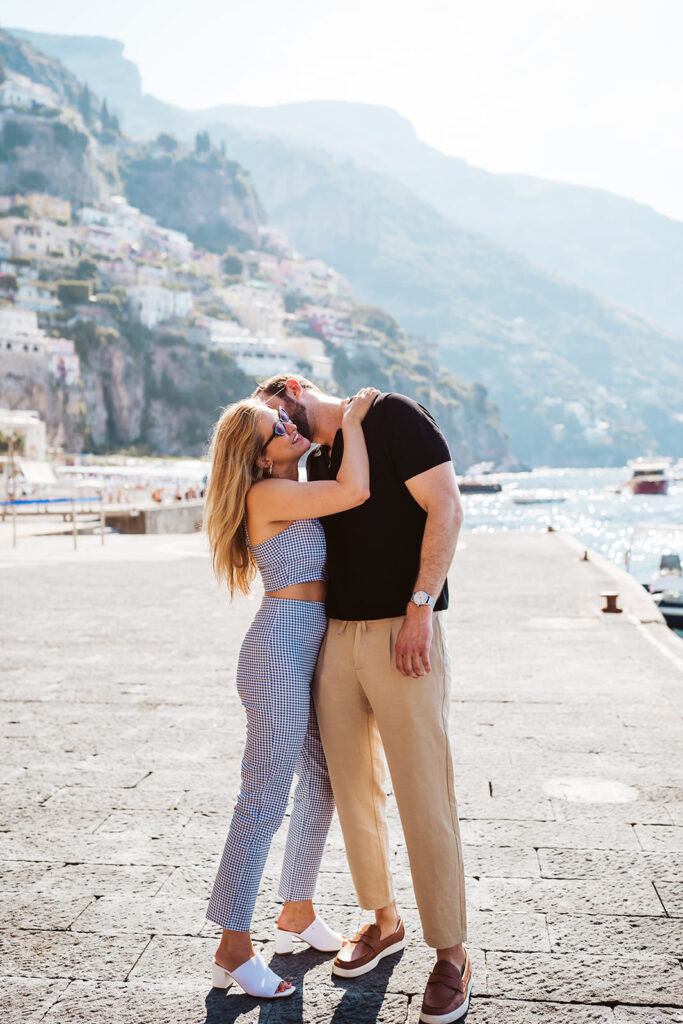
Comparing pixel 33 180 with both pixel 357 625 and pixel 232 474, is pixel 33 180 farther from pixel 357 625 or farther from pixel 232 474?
pixel 357 625

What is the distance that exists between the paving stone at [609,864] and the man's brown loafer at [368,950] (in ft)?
1.90

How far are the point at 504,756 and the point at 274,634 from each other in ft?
6.18

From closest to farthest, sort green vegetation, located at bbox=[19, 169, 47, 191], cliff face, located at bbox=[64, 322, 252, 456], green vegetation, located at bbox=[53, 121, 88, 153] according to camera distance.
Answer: cliff face, located at bbox=[64, 322, 252, 456]
green vegetation, located at bbox=[19, 169, 47, 191]
green vegetation, located at bbox=[53, 121, 88, 153]

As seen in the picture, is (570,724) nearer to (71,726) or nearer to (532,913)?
(532,913)

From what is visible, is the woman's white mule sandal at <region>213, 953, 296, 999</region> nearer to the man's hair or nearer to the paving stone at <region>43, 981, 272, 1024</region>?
the paving stone at <region>43, 981, 272, 1024</region>

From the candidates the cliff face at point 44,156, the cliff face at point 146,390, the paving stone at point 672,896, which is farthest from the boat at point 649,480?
the paving stone at point 672,896

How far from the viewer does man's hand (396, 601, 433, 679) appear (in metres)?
2.12

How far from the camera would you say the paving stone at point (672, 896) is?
245cm

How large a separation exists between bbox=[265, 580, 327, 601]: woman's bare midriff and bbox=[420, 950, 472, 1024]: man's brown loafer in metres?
0.87

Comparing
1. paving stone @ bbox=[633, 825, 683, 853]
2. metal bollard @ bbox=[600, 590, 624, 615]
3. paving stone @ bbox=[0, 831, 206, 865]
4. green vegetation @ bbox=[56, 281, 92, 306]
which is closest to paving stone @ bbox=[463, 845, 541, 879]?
paving stone @ bbox=[633, 825, 683, 853]

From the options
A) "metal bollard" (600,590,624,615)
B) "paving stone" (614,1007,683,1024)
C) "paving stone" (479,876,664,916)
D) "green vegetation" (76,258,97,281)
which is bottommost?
"metal bollard" (600,590,624,615)

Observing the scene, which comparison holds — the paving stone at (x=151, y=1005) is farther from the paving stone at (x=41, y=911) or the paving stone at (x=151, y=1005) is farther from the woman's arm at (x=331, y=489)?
the woman's arm at (x=331, y=489)

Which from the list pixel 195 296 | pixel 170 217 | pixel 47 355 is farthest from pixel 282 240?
pixel 47 355

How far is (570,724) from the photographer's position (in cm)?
427
